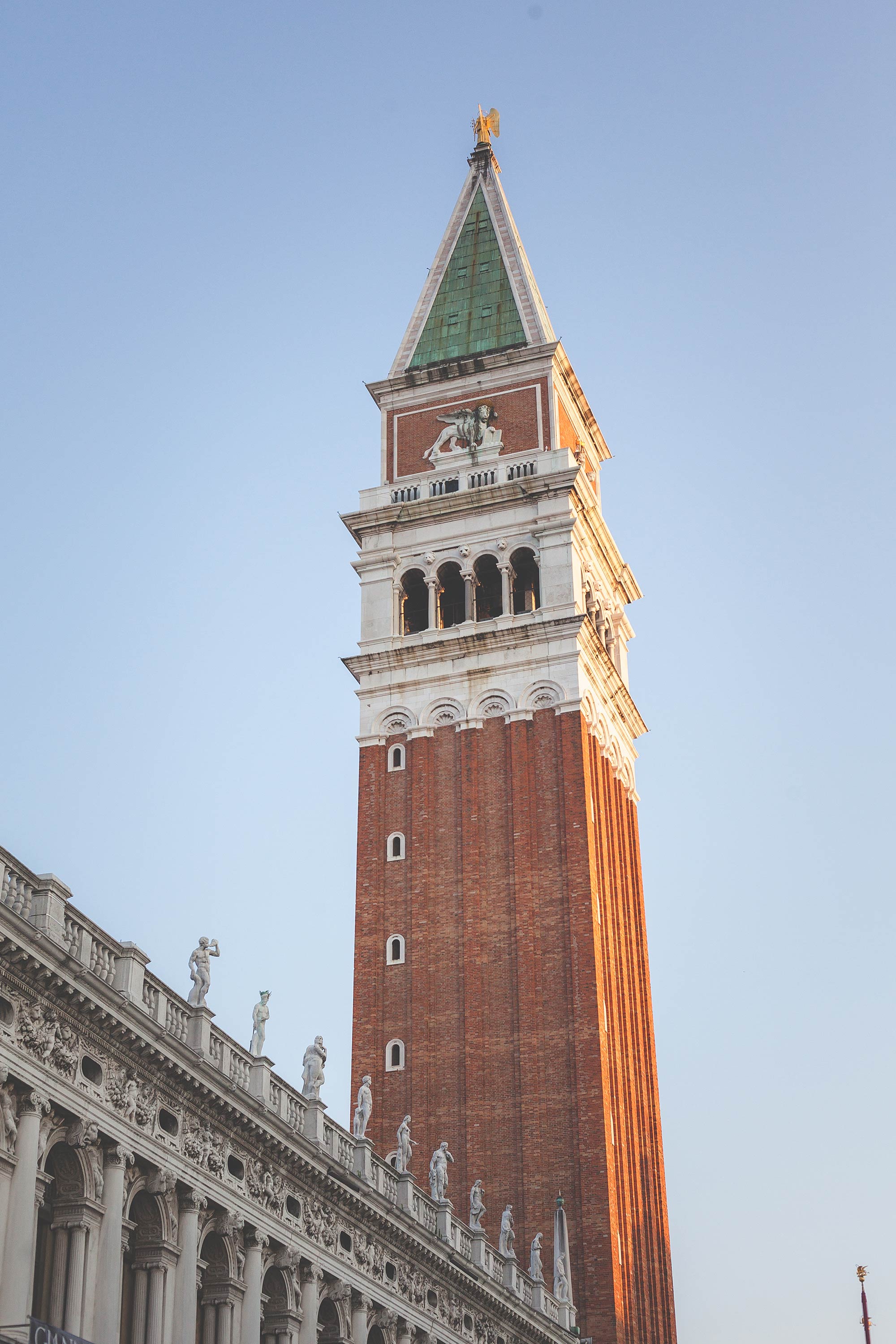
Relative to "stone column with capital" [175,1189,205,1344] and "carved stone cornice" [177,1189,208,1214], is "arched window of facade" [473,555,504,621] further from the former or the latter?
"stone column with capital" [175,1189,205,1344]

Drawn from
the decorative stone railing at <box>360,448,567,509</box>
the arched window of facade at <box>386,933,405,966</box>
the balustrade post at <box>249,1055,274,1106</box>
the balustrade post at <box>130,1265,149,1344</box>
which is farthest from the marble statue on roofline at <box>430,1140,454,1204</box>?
the decorative stone railing at <box>360,448,567,509</box>

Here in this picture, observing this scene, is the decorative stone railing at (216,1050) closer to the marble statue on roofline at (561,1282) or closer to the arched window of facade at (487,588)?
the marble statue on roofline at (561,1282)

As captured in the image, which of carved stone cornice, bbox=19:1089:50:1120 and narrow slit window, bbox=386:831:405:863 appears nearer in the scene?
carved stone cornice, bbox=19:1089:50:1120

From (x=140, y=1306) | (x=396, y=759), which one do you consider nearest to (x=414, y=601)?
(x=396, y=759)

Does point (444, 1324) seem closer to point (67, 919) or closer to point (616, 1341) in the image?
point (616, 1341)

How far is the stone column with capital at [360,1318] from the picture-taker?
37531 millimetres

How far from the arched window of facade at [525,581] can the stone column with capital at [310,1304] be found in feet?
120

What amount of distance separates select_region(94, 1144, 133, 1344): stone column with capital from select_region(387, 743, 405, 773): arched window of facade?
1491 inches

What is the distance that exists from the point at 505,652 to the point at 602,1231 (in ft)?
70.1

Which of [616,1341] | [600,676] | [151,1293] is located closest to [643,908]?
[600,676]

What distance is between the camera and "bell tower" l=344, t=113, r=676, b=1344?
Result: 58719mm

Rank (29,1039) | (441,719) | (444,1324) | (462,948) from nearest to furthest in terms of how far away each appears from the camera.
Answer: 1. (29,1039)
2. (444,1324)
3. (462,948)
4. (441,719)

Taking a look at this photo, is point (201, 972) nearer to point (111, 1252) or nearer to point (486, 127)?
point (111, 1252)

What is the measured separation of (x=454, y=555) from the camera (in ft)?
229
